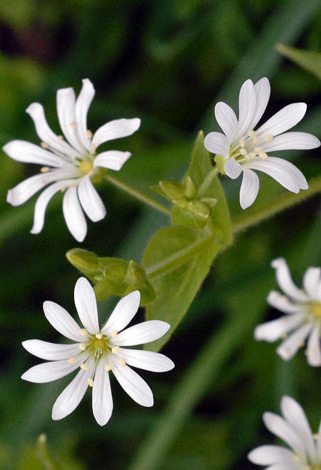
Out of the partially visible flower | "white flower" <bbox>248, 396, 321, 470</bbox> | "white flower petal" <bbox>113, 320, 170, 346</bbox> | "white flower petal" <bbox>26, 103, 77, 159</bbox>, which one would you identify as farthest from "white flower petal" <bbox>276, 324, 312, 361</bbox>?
"white flower petal" <bbox>26, 103, 77, 159</bbox>

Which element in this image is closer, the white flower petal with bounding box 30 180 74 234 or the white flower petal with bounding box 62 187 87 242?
the white flower petal with bounding box 62 187 87 242

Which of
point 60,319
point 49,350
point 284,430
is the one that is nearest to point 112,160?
point 60,319

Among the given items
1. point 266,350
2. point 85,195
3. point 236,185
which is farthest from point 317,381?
point 85,195

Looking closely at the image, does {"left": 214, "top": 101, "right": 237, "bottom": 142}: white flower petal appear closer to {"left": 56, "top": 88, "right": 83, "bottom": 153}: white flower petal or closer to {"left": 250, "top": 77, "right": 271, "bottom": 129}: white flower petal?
{"left": 250, "top": 77, "right": 271, "bottom": 129}: white flower petal

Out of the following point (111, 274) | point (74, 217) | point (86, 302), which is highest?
point (74, 217)

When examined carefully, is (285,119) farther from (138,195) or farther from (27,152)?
(27,152)

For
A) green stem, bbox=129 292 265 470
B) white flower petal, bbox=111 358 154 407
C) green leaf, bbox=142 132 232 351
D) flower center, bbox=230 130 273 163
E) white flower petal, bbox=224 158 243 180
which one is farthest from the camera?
green stem, bbox=129 292 265 470

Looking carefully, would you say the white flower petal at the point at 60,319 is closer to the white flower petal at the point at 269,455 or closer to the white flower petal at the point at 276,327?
the white flower petal at the point at 269,455

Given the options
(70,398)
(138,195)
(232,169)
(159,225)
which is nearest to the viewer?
(232,169)
